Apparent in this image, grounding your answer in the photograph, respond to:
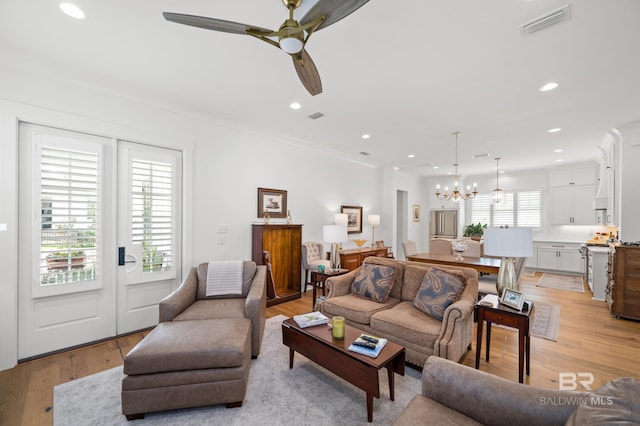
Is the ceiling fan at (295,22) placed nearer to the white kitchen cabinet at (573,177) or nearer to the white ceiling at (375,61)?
the white ceiling at (375,61)

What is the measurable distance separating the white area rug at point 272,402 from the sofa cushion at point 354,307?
56cm

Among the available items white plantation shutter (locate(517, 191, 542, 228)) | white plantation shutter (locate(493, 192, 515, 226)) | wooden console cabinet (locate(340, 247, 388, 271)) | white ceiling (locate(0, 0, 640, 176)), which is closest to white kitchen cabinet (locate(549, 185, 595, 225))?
white plantation shutter (locate(517, 191, 542, 228))

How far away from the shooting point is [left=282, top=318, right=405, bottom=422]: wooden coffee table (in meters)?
1.86

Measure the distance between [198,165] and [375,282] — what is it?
2858 mm

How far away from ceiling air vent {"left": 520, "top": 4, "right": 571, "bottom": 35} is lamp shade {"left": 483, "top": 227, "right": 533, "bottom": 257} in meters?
1.56

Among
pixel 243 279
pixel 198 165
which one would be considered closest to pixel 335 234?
pixel 243 279

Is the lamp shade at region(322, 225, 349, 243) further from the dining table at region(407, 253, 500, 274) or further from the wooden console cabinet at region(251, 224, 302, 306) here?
the dining table at region(407, 253, 500, 274)

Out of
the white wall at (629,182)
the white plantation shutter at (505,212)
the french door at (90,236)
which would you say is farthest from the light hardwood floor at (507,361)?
the white plantation shutter at (505,212)

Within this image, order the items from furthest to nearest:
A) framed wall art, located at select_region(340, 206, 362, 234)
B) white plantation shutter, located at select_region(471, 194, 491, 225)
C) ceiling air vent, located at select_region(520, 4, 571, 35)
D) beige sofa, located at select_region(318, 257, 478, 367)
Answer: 1. white plantation shutter, located at select_region(471, 194, 491, 225)
2. framed wall art, located at select_region(340, 206, 362, 234)
3. beige sofa, located at select_region(318, 257, 478, 367)
4. ceiling air vent, located at select_region(520, 4, 571, 35)

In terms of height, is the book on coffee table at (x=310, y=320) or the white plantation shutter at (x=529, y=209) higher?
the white plantation shutter at (x=529, y=209)

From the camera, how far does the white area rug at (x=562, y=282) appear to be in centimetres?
557

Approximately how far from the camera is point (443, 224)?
29.3ft

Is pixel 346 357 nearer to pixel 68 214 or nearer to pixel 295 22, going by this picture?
pixel 295 22

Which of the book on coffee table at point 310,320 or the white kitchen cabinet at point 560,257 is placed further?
the white kitchen cabinet at point 560,257
